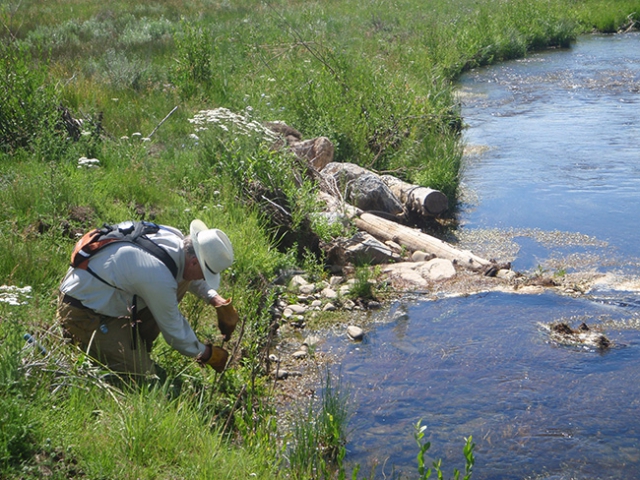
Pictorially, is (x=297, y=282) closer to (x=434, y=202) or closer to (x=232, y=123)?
(x=232, y=123)

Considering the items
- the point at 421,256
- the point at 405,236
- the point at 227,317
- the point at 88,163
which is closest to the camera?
the point at 227,317

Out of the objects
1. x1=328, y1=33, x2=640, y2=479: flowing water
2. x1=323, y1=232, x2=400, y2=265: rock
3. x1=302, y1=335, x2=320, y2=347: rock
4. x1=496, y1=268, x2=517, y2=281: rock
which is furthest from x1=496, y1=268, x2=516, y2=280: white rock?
x1=302, y1=335, x2=320, y2=347: rock

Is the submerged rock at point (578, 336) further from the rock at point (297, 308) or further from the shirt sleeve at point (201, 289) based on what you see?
the shirt sleeve at point (201, 289)

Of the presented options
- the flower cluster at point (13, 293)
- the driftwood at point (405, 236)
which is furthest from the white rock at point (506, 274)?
the flower cluster at point (13, 293)

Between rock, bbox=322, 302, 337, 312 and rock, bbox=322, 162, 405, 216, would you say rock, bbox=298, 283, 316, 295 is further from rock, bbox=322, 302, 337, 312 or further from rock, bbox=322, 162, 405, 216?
rock, bbox=322, 162, 405, 216

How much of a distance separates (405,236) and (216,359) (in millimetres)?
4523

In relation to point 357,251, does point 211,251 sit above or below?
above

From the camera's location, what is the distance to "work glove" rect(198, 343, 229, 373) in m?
5.33

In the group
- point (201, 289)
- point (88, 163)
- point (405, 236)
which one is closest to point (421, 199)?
point (405, 236)

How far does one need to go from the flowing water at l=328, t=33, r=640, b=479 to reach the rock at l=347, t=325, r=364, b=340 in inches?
2.8

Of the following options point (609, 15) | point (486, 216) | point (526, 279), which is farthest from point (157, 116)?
point (609, 15)

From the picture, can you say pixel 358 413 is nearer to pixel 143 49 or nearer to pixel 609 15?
pixel 143 49

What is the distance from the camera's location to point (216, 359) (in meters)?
5.36

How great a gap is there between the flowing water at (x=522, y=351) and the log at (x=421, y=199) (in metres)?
0.53
